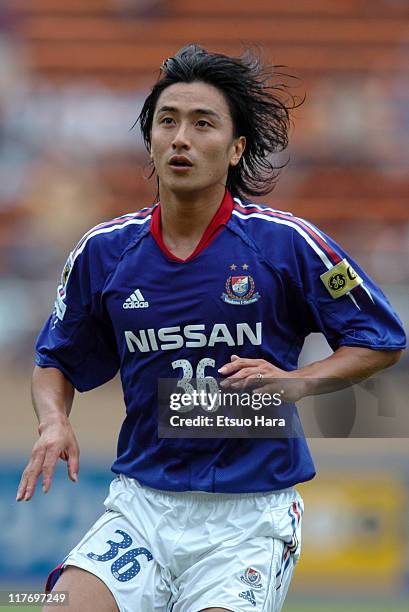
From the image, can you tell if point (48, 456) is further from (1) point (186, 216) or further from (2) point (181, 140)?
(2) point (181, 140)

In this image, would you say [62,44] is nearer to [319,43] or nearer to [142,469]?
[319,43]

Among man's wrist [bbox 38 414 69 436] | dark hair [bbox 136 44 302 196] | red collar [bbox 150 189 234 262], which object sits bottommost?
man's wrist [bbox 38 414 69 436]

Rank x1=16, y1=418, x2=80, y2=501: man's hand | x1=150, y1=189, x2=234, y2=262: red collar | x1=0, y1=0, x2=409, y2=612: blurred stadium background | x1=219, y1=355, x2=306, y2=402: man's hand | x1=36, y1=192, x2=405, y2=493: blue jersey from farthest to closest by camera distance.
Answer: x1=0, y1=0, x2=409, y2=612: blurred stadium background < x1=150, y1=189, x2=234, y2=262: red collar < x1=36, y1=192, x2=405, y2=493: blue jersey < x1=16, y1=418, x2=80, y2=501: man's hand < x1=219, y1=355, x2=306, y2=402: man's hand

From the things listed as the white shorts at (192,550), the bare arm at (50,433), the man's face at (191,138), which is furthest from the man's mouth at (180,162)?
the white shorts at (192,550)

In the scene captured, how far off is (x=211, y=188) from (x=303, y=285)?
1.37 feet

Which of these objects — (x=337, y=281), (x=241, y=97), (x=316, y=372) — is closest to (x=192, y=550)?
(x=316, y=372)

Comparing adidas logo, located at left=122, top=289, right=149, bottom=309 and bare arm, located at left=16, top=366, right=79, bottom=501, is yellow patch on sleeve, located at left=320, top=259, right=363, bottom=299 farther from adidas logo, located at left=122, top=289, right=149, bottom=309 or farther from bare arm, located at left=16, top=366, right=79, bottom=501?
bare arm, located at left=16, top=366, right=79, bottom=501

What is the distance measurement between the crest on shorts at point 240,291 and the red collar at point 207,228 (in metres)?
0.16

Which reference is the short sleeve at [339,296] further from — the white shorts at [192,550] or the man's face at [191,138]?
the white shorts at [192,550]

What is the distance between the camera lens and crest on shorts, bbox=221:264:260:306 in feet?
10.5

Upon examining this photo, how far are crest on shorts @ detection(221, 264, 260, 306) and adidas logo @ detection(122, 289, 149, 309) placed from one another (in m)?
0.23

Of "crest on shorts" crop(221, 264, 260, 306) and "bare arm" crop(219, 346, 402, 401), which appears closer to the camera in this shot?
"bare arm" crop(219, 346, 402, 401)

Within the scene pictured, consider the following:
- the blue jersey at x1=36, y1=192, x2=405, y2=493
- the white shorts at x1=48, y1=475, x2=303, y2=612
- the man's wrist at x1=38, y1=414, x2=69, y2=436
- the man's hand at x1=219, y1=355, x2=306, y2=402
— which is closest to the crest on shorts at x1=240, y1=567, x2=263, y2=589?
the white shorts at x1=48, y1=475, x2=303, y2=612

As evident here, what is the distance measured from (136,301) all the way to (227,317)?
28 cm
